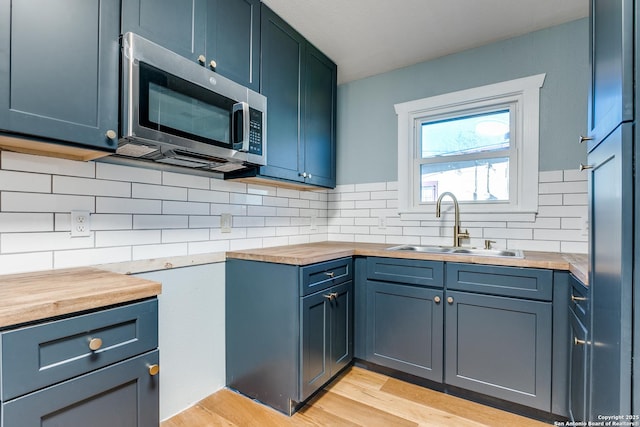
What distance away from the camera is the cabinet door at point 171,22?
1236 mm

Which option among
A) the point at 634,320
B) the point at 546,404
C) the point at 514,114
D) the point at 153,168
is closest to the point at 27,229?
the point at 153,168

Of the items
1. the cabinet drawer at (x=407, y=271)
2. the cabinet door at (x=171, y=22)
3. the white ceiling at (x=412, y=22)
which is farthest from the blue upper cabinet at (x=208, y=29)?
the cabinet drawer at (x=407, y=271)

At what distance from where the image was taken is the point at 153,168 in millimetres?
1621

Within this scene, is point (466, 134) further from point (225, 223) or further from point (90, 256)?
point (90, 256)

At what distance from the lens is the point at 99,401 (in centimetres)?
92

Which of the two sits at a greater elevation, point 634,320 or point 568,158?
point 568,158

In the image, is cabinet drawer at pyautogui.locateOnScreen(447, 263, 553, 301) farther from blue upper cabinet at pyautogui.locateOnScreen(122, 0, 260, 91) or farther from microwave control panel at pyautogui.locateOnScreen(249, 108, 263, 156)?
blue upper cabinet at pyautogui.locateOnScreen(122, 0, 260, 91)

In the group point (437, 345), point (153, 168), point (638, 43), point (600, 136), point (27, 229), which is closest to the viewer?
point (638, 43)

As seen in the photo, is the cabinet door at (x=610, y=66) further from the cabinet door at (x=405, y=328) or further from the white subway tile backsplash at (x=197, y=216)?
the cabinet door at (x=405, y=328)

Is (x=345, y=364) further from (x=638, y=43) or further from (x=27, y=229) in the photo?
(x=638, y=43)

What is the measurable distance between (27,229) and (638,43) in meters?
2.07

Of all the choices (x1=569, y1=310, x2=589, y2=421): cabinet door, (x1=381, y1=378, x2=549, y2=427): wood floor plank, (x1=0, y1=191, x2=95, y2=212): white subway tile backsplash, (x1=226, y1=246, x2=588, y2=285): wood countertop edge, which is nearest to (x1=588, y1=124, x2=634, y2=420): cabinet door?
(x1=569, y1=310, x2=589, y2=421): cabinet door

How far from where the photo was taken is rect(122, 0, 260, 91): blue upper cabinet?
128cm

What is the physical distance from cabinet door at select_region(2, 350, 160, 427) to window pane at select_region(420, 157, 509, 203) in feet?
7.28
